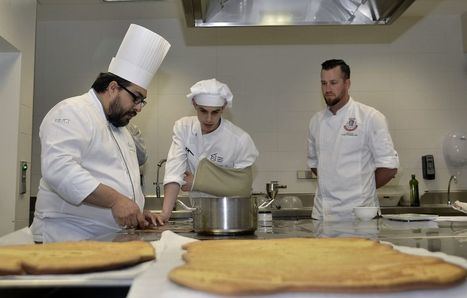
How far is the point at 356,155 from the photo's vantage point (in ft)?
8.32

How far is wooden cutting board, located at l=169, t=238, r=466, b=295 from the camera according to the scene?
631mm

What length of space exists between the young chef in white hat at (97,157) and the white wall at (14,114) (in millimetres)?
1044

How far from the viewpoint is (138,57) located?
199 centimetres

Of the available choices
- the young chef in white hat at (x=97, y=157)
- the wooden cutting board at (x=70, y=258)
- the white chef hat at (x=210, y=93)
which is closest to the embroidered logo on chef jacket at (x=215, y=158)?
the white chef hat at (x=210, y=93)

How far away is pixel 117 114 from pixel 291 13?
3.05ft

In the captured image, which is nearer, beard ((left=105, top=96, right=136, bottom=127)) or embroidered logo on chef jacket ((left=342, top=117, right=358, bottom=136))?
beard ((left=105, top=96, right=136, bottom=127))

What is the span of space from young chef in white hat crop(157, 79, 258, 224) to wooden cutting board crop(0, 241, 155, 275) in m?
1.42

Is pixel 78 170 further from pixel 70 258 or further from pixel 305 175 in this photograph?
pixel 305 175

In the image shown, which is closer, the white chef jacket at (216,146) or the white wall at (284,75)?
the white chef jacket at (216,146)

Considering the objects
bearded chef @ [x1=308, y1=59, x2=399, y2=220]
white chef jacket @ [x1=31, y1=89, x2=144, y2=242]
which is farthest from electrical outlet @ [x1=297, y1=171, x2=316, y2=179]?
white chef jacket @ [x1=31, y1=89, x2=144, y2=242]

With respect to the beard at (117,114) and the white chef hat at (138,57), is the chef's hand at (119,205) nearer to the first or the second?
the beard at (117,114)

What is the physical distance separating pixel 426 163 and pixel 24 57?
10.3ft

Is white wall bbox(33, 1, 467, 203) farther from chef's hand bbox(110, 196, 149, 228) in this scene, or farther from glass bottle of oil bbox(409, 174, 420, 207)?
chef's hand bbox(110, 196, 149, 228)

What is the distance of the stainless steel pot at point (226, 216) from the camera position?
1304 millimetres
